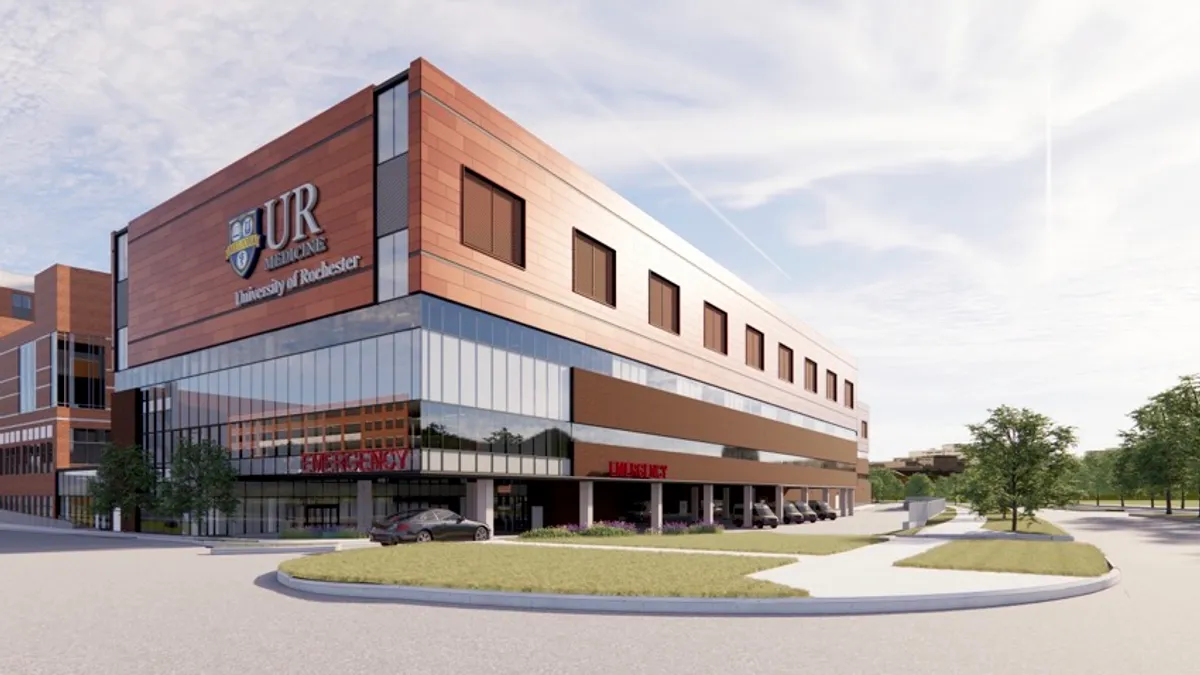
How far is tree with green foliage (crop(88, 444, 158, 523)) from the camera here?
5078 cm

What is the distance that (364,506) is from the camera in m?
41.9

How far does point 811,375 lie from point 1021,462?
5330cm

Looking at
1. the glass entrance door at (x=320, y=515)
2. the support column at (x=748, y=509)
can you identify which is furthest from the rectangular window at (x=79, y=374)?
the support column at (x=748, y=509)

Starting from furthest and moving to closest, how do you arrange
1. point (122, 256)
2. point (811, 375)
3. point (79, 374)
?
1. point (811, 375)
2. point (79, 374)
3. point (122, 256)

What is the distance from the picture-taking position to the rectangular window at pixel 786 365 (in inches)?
3265

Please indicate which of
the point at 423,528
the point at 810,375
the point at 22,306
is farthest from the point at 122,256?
the point at 810,375

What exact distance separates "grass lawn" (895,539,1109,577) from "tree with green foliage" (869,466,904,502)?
472 ft

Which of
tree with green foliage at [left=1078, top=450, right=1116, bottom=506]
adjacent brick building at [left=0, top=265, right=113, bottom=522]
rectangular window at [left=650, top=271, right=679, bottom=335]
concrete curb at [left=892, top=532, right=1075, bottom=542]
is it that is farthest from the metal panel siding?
tree with green foliage at [left=1078, top=450, right=1116, bottom=506]

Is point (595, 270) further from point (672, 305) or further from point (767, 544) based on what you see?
point (767, 544)

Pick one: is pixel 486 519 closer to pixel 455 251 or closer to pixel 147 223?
pixel 455 251

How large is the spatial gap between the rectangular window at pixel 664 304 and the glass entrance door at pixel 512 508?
1385cm

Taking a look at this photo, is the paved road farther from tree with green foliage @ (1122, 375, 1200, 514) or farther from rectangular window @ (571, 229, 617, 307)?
tree with green foliage @ (1122, 375, 1200, 514)

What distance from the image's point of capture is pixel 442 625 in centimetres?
1327

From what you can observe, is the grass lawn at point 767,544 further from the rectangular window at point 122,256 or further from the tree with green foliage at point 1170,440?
the tree with green foliage at point 1170,440
